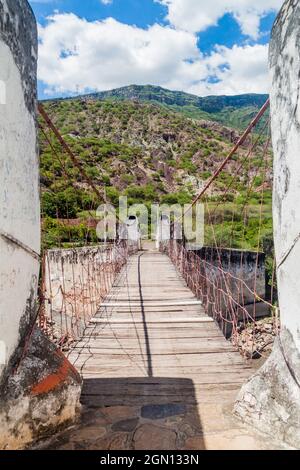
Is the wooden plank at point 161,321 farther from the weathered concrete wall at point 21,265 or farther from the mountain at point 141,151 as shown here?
the mountain at point 141,151

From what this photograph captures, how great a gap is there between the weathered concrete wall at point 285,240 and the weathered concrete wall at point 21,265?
724mm

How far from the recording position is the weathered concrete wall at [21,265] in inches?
44.7

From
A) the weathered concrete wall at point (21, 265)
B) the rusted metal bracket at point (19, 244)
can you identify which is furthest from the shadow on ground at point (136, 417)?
the rusted metal bracket at point (19, 244)

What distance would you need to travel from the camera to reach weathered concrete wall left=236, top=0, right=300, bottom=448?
1194 millimetres

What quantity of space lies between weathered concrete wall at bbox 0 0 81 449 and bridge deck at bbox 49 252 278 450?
0.55ft

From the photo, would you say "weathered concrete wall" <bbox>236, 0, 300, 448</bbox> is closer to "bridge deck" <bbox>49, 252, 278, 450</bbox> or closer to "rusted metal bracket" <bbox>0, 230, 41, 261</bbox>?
"bridge deck" <bbox>49, 252, 278, 450</bbox>

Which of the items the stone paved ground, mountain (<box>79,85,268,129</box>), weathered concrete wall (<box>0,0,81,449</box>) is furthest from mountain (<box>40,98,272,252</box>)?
mountain (<box>79,85,268,129</box>)

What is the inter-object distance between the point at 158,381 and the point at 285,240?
1058 millimetres

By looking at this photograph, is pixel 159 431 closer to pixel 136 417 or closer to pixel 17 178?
pixel 136 417

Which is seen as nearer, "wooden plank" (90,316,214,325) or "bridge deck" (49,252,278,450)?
"bridge deck" (49,252,278,450)

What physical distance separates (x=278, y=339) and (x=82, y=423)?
2.71ft

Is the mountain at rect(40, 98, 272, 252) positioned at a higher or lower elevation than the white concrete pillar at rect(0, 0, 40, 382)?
higher

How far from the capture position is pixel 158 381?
1.92m
